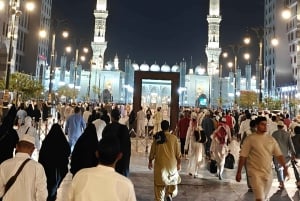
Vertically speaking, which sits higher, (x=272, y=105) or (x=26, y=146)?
(x=272, y=105)

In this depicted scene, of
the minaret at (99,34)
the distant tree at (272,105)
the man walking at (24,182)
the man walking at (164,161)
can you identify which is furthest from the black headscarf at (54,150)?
the minaret at (99,34)

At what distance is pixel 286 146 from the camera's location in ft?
30.8

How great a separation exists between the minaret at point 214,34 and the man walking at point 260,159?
81059 millimetres

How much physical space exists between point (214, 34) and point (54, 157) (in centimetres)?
8298

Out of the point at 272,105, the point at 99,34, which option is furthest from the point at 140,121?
the point at 99,34

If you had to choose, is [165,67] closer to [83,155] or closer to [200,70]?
[200,70]

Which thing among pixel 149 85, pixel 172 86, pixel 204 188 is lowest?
pixel 204 188

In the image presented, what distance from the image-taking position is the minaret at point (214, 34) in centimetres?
8344

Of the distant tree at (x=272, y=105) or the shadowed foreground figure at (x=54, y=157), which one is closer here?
the shadowed foreground figure at (x=54, y=157)

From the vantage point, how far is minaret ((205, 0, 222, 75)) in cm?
8344

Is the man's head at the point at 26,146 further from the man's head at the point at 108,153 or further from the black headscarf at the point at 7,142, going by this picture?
the black headscarf at the point at 7,142

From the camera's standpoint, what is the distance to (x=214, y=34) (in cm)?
8544

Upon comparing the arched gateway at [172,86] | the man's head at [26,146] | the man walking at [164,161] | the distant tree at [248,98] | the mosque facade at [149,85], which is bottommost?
the man walking at [164,161]

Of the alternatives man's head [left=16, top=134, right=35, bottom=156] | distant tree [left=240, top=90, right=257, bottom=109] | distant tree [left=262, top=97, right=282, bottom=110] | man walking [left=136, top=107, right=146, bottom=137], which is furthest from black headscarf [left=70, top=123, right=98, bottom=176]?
distant tree [left=240, top=90, right=257, bottom=109]
